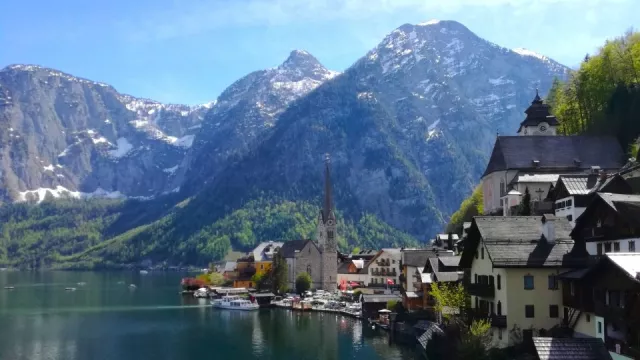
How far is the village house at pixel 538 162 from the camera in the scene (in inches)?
3465

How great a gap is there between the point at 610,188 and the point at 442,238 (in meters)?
57.7

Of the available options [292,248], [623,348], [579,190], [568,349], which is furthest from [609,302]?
[292,248]

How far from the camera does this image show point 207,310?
134 meters

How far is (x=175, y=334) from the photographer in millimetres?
95938

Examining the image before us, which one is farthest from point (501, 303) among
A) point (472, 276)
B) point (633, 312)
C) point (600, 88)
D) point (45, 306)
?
point (45, 306)

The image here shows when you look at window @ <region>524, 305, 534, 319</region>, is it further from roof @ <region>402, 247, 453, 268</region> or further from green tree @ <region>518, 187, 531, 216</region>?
roof @ <region>402, 247, 453, 268</region>

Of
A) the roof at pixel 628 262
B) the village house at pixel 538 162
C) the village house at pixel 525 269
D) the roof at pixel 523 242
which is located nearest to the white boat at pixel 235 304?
the village house at pixel 538 162

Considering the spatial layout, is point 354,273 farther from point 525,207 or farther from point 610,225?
point 610,225

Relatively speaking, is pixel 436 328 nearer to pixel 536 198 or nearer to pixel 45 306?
pixel 536 198

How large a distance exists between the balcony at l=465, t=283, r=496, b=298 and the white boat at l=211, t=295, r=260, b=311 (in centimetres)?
8404

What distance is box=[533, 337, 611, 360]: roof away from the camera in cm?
3897

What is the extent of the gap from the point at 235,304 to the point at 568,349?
103528mm

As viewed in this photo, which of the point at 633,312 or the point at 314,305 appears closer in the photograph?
the point at 633,312

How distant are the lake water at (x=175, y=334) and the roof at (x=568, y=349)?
3340cm
